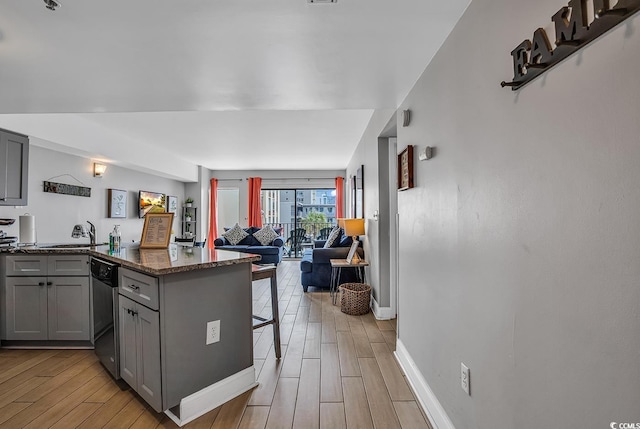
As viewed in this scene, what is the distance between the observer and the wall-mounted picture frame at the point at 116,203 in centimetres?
544

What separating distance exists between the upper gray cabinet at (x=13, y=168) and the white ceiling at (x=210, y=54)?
0.71ft

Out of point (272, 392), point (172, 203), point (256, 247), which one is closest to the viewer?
point (272, 392)

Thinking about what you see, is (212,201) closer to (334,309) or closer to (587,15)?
(334,309)

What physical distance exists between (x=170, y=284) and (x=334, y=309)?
8.41ft

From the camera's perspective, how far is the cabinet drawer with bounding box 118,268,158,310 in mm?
1830

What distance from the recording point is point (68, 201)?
14.9ft

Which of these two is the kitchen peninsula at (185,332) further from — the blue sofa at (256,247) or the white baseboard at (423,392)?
the blue sofa at (256,247)

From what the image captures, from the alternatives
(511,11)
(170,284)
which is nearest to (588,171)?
(511,11)

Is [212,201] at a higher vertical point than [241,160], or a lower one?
lower


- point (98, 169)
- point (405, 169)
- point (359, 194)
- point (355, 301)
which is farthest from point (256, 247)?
point (405, 169)

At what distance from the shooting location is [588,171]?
81cm

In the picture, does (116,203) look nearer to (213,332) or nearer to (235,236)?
(235,236)

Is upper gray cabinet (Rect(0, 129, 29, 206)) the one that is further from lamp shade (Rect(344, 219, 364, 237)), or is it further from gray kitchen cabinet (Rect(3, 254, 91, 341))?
lamp shade (Rect(344, 219, 364, 237))

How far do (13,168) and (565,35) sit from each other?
4.48 m
